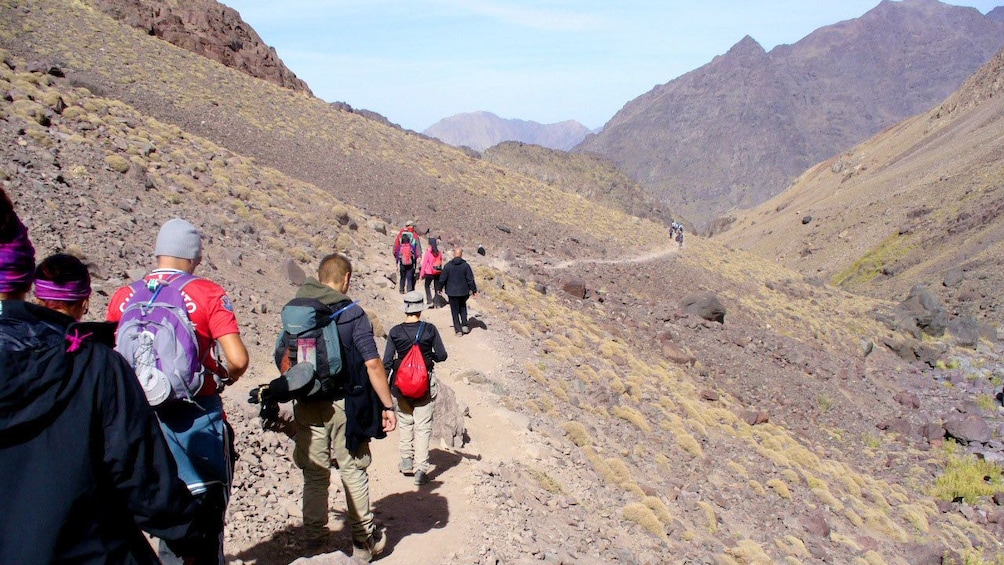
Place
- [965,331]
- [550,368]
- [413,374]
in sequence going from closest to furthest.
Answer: [413,374] → [550,368] → [965,331]

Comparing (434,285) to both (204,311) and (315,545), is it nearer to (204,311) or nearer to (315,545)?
(315,545)

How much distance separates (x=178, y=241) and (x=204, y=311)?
0.42m

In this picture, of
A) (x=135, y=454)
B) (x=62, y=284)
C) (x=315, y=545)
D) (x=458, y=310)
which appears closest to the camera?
(x=135, y=454)

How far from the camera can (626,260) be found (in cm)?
3173

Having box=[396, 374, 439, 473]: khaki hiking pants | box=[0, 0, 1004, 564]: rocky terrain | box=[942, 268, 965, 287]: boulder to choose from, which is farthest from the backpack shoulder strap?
box=[942, 268, 965, 287]: boulder

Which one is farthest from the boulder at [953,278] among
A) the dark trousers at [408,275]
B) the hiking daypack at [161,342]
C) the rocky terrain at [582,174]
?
the rocky terrain at [582,174]

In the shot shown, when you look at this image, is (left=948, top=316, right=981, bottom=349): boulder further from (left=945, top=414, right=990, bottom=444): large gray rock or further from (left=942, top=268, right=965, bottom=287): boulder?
(left=945, top=414, right=990, bottom=444): large gray rock

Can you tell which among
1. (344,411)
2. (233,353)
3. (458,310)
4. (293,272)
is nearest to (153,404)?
(233,353)

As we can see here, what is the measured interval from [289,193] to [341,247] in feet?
11.1

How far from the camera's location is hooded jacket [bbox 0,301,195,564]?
1954mm

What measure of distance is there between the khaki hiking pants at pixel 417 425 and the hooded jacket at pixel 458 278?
17.7 feet

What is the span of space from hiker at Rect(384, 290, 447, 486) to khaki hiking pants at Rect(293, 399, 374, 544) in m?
1.55

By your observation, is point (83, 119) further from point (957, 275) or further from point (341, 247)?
point (957, 275)

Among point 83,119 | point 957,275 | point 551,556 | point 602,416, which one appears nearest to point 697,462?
point 602,416
